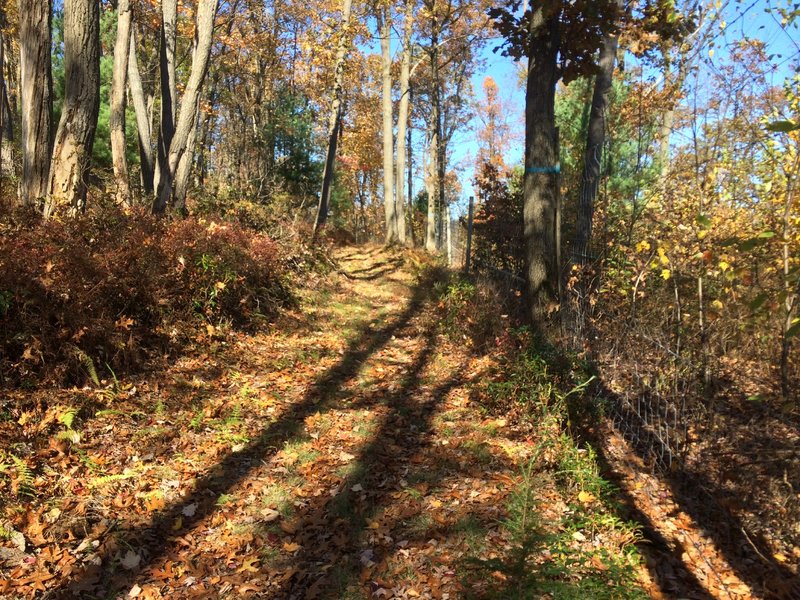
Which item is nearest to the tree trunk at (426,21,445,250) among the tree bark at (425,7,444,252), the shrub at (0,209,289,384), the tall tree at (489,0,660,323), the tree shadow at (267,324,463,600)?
the tree bark at (425,7,444,252)

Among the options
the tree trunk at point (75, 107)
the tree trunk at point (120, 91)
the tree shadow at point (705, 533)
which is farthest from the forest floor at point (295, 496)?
the tree trunk at point (120, 91)

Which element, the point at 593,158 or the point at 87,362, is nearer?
the point at 87,362

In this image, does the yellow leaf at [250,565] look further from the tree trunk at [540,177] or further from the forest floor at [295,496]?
the tree trunk at [540,177]

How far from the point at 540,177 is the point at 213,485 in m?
5.57

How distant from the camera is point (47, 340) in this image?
4.82m

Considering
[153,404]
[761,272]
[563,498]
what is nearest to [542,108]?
[761,272]

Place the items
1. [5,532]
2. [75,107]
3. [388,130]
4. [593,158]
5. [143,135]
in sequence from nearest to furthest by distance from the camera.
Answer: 1. [5,532]
2. [75,107]
3. [593,158]
4. [143,135]
5. [388,130]

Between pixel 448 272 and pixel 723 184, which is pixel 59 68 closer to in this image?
pixel 448 272

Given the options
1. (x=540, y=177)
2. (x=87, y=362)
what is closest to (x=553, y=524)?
(x=87, y=362)

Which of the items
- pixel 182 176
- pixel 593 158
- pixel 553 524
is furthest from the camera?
pixel 593 158

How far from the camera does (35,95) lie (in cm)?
679

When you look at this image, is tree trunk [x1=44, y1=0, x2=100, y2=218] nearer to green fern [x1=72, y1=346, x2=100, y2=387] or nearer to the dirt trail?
green fern [x1=72, y1=346, x2=100, y2=387]

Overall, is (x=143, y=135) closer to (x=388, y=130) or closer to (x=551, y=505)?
(x=388, y=130)

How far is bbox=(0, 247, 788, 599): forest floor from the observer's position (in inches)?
127
